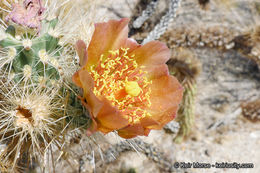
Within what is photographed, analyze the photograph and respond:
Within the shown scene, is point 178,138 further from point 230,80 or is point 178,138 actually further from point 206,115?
point 230,80

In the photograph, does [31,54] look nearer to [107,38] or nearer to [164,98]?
[107,38]

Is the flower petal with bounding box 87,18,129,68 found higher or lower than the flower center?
higher

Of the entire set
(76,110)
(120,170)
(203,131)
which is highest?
(76,110)

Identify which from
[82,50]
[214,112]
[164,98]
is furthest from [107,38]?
[214,112]

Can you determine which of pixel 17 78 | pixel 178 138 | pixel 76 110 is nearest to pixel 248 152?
pixel 178 138

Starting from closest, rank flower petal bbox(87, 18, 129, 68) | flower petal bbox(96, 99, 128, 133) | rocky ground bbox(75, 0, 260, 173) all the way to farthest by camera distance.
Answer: flower petal bbox(96, 99, 128, 133)
flower petal bbox(87, 18, 129, 68)
rocky ground bbox(75, 0, 260, 173)

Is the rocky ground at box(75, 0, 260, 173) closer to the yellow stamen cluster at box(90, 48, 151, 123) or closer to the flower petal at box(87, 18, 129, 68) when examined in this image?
the yellow stamen cluster at box(90, 48, 151, 123)

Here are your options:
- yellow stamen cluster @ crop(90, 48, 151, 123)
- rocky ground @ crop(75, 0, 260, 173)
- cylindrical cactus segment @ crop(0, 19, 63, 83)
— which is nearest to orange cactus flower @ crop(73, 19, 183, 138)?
yellow stamen cluster @ crop(90, 48, 151, 123)
